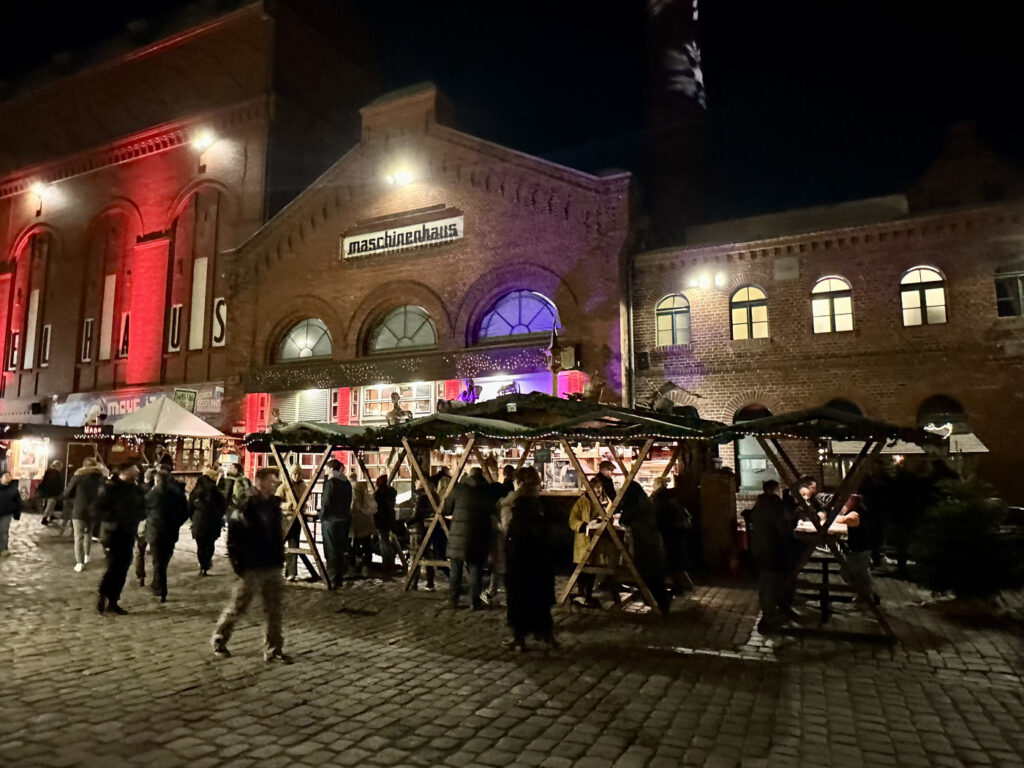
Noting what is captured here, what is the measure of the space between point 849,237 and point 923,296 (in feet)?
6.77

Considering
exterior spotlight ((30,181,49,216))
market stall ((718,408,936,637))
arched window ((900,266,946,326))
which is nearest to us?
market stall ((718,408,936,637))

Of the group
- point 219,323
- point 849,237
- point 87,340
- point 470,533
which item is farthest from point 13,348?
point 849,237

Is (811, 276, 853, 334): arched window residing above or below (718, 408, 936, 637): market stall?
above

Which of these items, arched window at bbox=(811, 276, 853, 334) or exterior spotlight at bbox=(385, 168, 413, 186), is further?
exterior spotlight at bbox=(385, 168, 413, 186)

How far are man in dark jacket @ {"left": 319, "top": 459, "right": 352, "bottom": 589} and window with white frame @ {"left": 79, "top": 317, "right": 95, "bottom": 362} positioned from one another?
21.0 metres

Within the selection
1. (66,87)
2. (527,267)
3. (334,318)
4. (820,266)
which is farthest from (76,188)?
(820,266)

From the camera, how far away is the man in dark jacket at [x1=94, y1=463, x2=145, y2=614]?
834cm

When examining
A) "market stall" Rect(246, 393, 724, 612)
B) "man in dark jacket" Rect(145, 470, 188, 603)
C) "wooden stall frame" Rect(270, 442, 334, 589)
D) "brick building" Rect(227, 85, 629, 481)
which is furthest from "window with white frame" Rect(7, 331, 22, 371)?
"man in dark jacket" Rect(145, 470, 188, 603)

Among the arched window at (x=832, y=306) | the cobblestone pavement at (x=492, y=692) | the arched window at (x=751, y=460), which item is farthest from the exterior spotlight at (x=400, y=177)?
the cobblestone pavement at (x=492, y=692)

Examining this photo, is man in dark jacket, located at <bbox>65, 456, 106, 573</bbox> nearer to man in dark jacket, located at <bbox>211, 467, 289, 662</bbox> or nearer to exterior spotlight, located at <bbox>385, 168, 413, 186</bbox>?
man in dark jacket, located at <bbox>211, 467, 289, 662</bbox>

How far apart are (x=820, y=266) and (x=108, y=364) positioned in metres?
24.8

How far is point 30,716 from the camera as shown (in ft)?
16.1

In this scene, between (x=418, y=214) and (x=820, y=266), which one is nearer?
(x=820, y=266)

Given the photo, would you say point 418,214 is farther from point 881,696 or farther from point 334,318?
point 881,696
